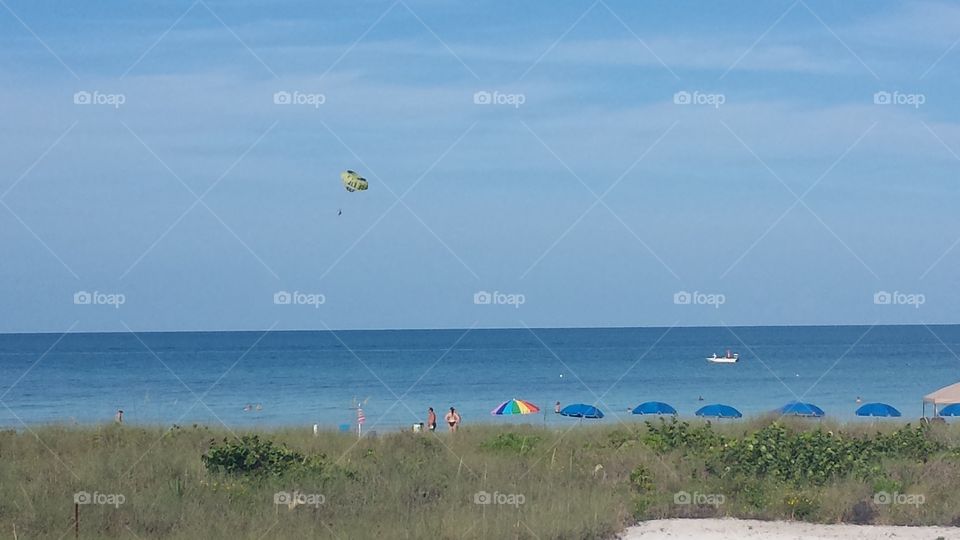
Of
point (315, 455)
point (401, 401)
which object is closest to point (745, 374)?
point (401, 401)

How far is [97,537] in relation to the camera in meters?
13.9

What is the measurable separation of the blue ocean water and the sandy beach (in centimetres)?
2150

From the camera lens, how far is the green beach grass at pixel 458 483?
14.6 m

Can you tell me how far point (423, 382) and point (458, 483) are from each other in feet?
213

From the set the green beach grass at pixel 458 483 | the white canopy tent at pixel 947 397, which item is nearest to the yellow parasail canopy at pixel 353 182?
the green beach grass at pixel 458 483

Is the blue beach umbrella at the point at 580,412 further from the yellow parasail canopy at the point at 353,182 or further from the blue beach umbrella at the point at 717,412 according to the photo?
the yellow parasail canopy at the point at 353,182

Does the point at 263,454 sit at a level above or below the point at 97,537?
above

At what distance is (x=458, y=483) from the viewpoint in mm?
17359

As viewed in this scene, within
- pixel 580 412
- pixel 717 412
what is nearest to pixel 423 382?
pixel 580 412

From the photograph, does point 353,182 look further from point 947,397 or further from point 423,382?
point 423,382

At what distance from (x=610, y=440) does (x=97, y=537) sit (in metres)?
10.8

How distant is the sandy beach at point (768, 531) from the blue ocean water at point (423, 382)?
846 inches

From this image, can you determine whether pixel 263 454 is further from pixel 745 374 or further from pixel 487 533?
pixel 745 374

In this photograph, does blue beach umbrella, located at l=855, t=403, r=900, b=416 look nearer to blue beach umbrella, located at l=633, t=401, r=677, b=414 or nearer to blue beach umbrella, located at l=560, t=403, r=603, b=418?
blue beach umbrella, located at l=633, t=401, r=677, b=414
